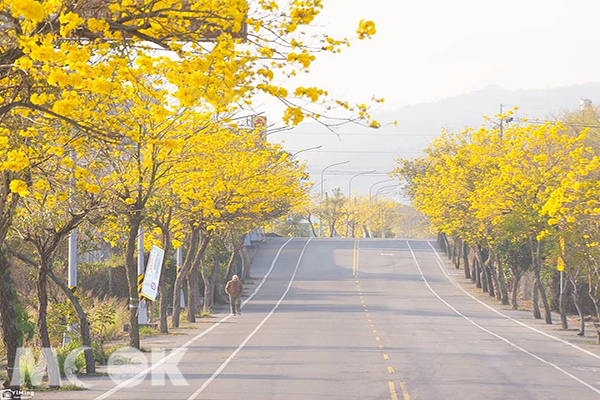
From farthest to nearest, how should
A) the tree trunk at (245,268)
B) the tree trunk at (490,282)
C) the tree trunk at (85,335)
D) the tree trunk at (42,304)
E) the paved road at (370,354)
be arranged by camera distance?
the tree trunk at (245,268)
the tree trunk at (490,282)
the tree trunk at (85,335)
the tree trunk at (42,304)
the paved road at (370,354)

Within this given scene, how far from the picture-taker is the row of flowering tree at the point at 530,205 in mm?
30406

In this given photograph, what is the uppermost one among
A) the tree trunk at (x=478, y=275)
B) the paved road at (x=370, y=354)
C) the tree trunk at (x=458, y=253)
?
the tree trunk at (x=458, y=253)

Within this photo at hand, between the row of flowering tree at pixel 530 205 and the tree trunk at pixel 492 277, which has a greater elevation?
the row of flowering tree at pixel 530 205

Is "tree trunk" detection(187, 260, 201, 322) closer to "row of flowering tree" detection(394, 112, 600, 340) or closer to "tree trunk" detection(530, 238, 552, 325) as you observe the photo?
"row of flowering tree" detection(394, 112, 600, 340)

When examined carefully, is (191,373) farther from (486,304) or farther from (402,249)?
(402,249)

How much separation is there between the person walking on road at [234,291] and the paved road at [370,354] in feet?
3.80

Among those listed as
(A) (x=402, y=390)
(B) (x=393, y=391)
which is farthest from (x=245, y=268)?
(B) (x=393, y=391)

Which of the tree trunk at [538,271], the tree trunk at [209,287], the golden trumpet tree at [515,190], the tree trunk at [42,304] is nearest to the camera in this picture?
the tree trunk at [42,304]

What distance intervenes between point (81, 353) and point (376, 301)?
29657 mm

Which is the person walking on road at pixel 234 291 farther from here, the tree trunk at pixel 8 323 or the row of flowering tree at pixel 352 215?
the row of flowering tree at pixel 352 215

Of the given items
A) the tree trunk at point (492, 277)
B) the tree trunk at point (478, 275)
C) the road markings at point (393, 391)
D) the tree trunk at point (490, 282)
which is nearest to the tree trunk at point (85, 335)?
the road markings at point (393, 391)

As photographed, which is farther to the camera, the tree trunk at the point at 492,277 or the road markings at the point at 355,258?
the road markings at the point at 355,258

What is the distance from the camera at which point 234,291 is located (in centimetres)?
4197

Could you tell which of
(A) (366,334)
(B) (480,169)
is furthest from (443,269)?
(A) (366,334)
